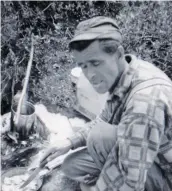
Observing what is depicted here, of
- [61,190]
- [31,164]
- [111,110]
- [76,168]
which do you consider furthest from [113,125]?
[31,164]

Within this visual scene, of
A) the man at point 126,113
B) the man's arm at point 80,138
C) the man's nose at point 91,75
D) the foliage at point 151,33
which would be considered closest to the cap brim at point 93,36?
the man at point 126,113

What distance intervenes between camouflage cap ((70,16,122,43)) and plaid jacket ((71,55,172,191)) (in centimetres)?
25

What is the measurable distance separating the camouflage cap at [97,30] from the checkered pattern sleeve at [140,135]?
1.42ft

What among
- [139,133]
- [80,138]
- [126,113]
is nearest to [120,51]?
[126,113]

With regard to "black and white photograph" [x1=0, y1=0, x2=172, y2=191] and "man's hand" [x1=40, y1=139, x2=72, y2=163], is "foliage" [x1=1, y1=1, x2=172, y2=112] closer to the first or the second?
"black and white photograph" [x1=0, y1=0, x2=172, y2=191]

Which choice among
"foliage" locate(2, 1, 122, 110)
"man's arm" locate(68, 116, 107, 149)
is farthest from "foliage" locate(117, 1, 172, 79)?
"man's arm" locate(68, 116, 107, 149)

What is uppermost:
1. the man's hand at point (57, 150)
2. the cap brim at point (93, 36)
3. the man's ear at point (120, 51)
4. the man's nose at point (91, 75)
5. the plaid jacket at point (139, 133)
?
the cap brim at point (93, 36)

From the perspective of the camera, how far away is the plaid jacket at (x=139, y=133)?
67.9 inches

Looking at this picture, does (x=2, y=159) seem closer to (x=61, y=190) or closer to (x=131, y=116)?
(x=61, y=190)

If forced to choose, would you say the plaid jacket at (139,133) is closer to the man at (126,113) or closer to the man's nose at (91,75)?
the man at (126,113)

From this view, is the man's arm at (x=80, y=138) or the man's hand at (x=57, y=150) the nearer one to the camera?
the man's hand at (x=57, y=150)

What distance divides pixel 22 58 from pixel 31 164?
1.60 metres

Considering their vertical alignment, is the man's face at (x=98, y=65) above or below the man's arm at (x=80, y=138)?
above

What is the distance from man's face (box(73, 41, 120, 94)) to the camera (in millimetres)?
2010
